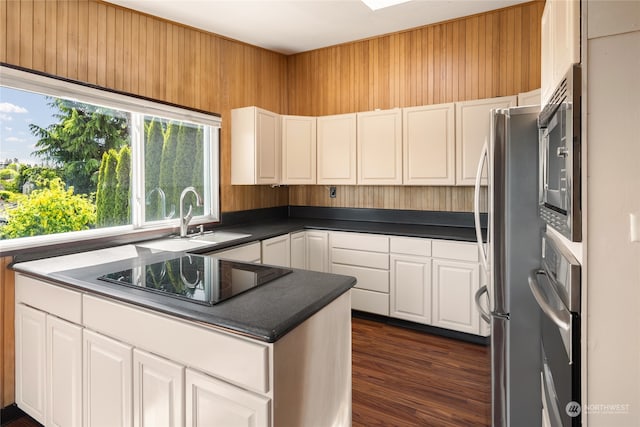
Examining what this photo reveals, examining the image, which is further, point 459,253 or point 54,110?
point 459,253

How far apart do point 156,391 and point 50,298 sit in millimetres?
856

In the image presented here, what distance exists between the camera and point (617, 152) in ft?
2.82

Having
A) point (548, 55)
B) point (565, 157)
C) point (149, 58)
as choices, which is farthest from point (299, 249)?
point (565, 157)

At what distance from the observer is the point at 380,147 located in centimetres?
352

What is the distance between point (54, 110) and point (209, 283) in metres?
1.76

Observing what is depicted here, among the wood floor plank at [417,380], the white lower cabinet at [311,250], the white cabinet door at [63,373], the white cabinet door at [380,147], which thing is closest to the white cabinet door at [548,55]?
the wood floor plank at [417,380]

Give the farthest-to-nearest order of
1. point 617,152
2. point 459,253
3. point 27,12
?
point 459,253 < point 27,12 < point 617,152

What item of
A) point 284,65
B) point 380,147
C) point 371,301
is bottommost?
point 371,301

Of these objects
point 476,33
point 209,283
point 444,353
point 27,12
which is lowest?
point 444,353

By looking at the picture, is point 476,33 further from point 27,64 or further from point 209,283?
point 27,64

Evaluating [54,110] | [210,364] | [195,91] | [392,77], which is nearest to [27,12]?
[54,110]

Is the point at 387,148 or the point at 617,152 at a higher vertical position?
the point at 387,148

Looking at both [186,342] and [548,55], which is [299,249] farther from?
[548,55]

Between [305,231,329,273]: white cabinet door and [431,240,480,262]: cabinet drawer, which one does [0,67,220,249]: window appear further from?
[431,240,480,262]: cabinet drawer
